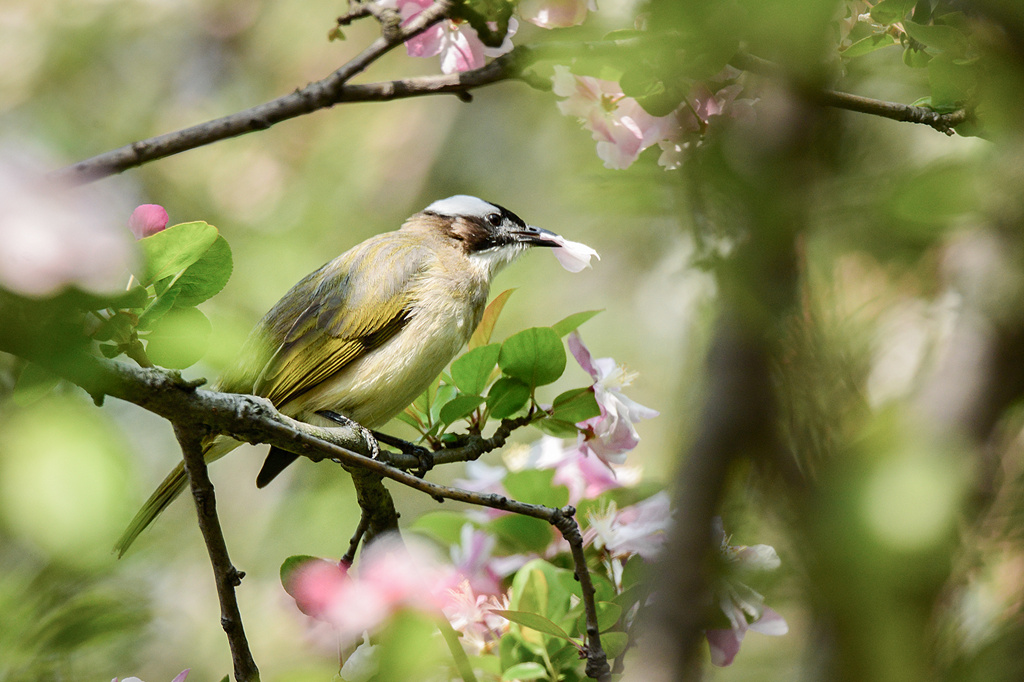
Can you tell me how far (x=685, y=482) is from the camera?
0.81 metres

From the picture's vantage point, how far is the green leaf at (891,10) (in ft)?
5.42

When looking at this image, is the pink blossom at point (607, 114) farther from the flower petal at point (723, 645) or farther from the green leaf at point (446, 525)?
the flower petal at point (723, 645)

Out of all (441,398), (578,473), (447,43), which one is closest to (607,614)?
(578,473)

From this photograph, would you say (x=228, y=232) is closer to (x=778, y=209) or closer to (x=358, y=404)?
(x=358, y=404)

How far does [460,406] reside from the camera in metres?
2.06

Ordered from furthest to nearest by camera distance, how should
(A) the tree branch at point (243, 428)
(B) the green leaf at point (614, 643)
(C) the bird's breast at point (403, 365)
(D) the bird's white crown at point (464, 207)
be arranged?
1. (D) the bird's white crown at point (464, 207)
2. (C) the bird's breast at point (403, 365)
3. (B) the green leaf at point (614, 643)
4. (A) the tree branch at point (243, 428)

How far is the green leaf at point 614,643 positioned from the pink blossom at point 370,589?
0.36 metres

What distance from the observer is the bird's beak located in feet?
10.8

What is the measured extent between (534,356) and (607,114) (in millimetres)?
705

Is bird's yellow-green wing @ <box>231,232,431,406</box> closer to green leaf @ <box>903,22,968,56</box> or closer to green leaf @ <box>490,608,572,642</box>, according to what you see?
green leaf @ <box>490,608,572,642</box>

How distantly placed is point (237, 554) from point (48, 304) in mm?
5342

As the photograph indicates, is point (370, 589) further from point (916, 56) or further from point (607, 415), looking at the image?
point (916, 56)

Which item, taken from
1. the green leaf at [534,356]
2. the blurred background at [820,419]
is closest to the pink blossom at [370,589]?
the blurred background at [820,419]

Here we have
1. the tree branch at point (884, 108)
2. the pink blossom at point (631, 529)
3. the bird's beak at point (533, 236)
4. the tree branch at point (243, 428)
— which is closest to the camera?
the tree branch at point (884, 108)
